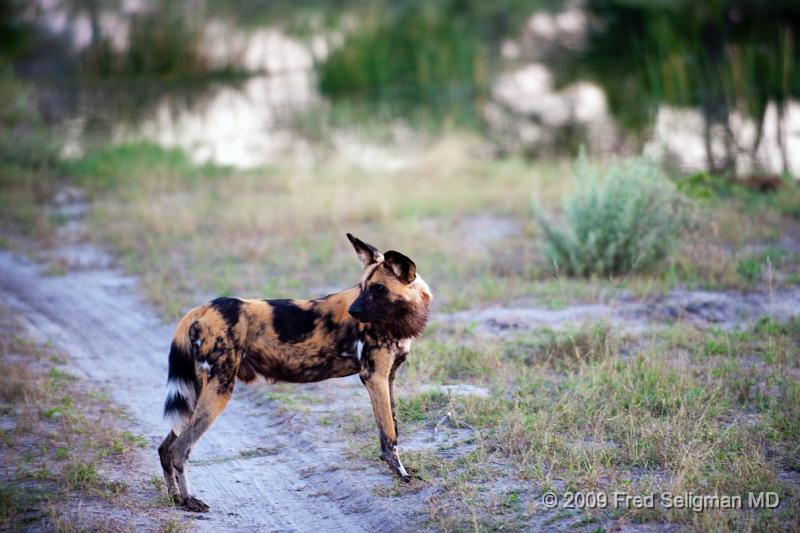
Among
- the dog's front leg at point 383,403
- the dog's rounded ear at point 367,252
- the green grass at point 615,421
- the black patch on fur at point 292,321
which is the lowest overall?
the green grass at point 615,421

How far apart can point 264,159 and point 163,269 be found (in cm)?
606

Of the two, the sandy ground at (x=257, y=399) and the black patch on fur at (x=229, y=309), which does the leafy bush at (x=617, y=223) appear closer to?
the sandy ground at (x=257, y=399)

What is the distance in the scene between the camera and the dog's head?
4.50 m

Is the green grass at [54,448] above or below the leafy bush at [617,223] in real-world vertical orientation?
below

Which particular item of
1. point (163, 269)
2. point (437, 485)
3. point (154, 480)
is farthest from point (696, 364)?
point (163, 269)

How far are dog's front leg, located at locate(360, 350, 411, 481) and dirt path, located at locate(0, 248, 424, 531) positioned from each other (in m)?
0.17

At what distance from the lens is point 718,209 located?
9.71m

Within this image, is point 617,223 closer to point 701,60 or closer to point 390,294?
point 390,294

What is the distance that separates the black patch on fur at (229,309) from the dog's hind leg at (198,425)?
27 centimetres

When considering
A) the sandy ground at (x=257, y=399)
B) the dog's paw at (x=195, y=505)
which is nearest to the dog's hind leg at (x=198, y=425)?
the dog's paw at (x=195, y=505)

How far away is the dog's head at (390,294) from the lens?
450 centimetres

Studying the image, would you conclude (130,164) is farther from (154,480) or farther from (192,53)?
(154,480)

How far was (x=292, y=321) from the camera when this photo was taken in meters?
4.66

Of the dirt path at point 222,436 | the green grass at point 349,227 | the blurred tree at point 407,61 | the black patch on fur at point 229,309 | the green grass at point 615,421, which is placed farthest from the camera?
the blurred tree at point 407,61
